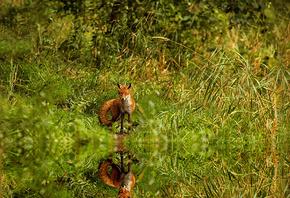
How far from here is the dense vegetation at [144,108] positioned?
3184 mm

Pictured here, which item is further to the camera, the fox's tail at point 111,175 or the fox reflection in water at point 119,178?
the fox's tail at point 111,175

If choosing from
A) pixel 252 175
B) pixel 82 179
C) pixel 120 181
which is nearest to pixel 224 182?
pixel 252 175

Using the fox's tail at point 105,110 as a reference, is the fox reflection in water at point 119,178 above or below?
above

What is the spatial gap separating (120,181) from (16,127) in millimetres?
1299

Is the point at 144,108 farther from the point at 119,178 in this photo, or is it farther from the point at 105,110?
the point at 119,178

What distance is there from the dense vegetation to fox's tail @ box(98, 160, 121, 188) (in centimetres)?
5

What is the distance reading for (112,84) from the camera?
5.20 metres

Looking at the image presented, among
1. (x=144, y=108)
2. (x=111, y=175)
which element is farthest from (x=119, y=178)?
(x=144, y=108)

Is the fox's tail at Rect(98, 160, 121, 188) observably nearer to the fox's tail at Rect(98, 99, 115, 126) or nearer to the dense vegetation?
the dense vegetation

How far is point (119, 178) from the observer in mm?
3191

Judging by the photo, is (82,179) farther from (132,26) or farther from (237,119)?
(132,26)

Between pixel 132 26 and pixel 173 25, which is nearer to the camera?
pixel 132 26

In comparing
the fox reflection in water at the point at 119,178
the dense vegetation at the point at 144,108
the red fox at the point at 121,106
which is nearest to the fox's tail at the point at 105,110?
the red fox at the point at 121,106

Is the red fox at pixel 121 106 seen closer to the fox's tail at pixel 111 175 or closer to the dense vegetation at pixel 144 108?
the dense vegetation at pixel 144 108
